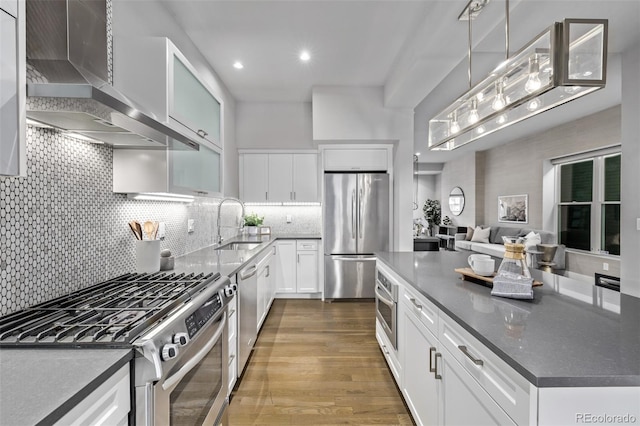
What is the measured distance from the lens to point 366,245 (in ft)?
14.2

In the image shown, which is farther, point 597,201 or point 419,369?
point 597,201

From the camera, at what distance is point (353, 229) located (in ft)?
14.2

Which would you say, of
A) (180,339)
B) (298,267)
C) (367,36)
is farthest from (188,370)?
(298,267)

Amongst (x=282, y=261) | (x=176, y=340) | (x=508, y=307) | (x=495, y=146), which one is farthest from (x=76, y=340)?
(x=495, y=146)

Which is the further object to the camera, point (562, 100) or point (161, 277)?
point (161, 277)

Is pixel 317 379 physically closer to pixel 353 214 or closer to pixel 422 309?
pixel 422 309

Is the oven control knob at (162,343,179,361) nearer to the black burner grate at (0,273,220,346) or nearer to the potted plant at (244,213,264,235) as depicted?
the black burner grate at (0,273,220,346)

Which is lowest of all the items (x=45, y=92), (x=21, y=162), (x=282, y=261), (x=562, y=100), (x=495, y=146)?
(x=282, y=261)

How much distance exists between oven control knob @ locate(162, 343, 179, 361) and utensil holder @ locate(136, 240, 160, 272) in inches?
40.5

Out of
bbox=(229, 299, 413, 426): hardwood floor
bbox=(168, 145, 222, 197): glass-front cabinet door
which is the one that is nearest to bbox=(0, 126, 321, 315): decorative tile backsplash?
bbox=(168, 145, 222, 197): glass-front cabinet door

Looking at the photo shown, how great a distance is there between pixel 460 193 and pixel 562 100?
304 inches

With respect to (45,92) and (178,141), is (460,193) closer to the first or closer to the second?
(178,141)

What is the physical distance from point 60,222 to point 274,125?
11.9ft

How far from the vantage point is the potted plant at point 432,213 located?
32.1 feet
